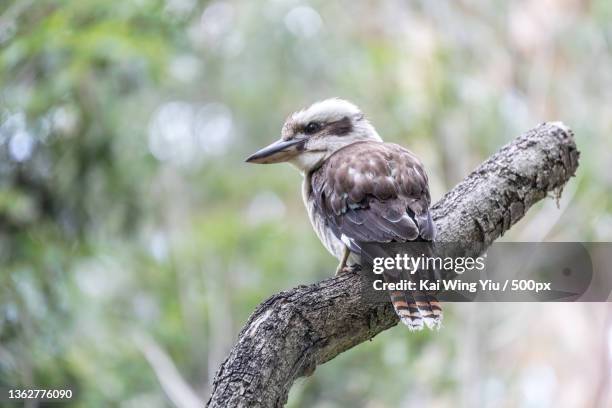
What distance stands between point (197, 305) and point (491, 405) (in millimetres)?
2247

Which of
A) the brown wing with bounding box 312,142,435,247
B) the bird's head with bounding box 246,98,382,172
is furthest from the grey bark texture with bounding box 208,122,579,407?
the bird's head with bounding box 246,98,382,172

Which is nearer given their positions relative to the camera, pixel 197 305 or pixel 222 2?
pixel 197 305

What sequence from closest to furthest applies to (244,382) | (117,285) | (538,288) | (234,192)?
(244,382) < (538,288) < (117,285) < (234,192)

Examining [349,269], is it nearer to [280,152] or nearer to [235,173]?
[280,152]

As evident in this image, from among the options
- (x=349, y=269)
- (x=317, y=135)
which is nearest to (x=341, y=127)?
(x=317, y=135)

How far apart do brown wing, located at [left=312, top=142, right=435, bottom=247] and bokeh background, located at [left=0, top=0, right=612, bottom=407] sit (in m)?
1.80

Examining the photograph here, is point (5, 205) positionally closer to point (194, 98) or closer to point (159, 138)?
point (159, 138)

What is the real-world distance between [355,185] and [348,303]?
52cm

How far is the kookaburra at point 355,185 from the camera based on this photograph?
8.16 ft

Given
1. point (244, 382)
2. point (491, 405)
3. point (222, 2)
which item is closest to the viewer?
point (244, 382)

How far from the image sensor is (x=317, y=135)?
313cm

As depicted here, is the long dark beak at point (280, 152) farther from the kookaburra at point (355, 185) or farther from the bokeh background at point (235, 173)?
the bokeh background at point (235, 173)

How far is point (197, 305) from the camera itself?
252 inches

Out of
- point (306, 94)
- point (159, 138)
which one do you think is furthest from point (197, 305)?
point (306, 94)
